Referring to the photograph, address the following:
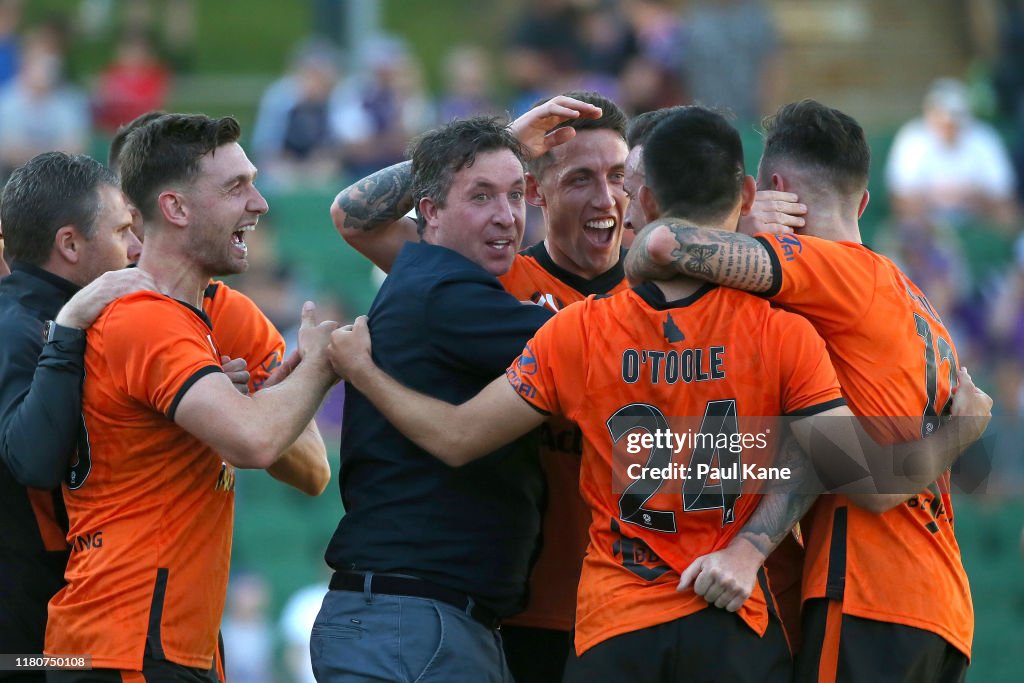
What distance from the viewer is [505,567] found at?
4.43m

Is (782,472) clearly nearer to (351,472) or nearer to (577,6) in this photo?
(351,472)

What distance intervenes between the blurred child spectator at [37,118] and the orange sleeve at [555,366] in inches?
382

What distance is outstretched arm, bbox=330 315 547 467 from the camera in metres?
4.12

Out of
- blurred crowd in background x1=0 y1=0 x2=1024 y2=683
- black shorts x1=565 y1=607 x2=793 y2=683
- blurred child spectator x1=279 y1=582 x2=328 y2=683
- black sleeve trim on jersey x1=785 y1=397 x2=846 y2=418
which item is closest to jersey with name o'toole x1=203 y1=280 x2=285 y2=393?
black shorts x1=565 y1=607 x2=793 y2=683

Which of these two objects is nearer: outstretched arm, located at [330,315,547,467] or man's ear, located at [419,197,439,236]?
outstretched arm, located at [330,315,547,467]

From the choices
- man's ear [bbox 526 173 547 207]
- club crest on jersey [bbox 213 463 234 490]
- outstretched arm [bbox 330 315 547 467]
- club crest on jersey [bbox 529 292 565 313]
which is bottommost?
club crest on jersey [bbox 213 463 234 490]

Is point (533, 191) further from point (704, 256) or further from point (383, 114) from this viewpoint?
point (383, 114)

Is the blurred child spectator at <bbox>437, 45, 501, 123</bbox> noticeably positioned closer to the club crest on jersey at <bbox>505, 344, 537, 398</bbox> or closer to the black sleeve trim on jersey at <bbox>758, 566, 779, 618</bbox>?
the club crest on jersey at <bbox>505, 344, 537, 398</bbox>

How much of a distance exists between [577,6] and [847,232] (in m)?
11.3

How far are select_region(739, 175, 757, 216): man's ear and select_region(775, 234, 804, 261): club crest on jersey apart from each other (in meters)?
0.18

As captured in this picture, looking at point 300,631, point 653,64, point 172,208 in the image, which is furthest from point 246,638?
point 653,64

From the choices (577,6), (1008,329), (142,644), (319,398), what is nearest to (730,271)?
(319,398)

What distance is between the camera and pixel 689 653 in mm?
3916

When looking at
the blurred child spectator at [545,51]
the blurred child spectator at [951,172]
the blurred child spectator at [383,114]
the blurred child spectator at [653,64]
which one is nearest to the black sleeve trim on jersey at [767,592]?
the blurred child spectator at [653,64]
